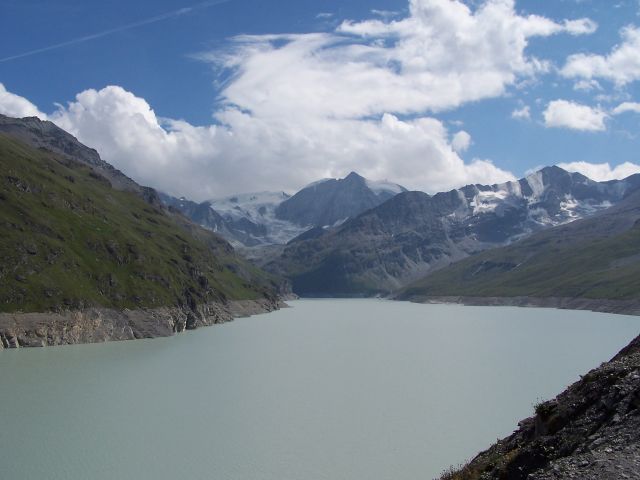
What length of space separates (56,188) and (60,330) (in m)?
64.4

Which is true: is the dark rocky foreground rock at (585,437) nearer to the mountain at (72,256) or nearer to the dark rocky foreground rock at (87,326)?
the dark rocky foreground rock at (87,326)

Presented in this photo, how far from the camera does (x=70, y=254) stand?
133 m

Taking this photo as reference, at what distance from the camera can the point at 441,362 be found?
9012 cm

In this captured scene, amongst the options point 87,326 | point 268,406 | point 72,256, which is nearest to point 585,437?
point 268,406

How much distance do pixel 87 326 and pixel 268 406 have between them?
237 feet

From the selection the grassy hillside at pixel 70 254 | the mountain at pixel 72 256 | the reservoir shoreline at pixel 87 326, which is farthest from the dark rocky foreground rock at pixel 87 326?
the grassy hillside at pixel 70 254

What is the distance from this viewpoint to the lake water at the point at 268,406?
133 feet

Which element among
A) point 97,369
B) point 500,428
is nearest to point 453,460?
point 500,428

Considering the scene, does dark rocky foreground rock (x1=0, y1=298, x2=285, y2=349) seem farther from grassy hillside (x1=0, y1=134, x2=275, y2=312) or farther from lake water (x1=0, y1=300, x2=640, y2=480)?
lake water (x1=0, y1=300, x2=640, y2=480)

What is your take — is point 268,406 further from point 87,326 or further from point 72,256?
point 72,256

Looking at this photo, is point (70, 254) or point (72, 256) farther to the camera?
point (70, 254)

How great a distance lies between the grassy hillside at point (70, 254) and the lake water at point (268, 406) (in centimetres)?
1596

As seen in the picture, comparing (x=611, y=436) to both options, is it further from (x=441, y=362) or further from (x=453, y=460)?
(x=441, y=362)

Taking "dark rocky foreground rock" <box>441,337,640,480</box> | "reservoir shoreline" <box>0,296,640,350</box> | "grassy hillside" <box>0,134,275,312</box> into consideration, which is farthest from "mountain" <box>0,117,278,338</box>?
"dark rocky foreground rock" <box>441,337,640,480</box>
